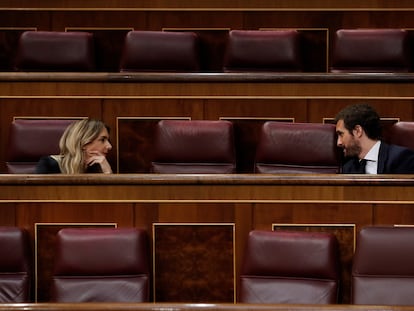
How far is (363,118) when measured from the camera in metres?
1.05

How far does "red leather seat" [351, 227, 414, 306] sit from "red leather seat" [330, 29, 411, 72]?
1.69ft

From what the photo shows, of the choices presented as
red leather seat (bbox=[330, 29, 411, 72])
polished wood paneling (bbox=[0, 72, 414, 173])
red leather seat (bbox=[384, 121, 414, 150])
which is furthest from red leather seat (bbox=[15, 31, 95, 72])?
red leather seat (bbox=[384, 121, 414, 150])

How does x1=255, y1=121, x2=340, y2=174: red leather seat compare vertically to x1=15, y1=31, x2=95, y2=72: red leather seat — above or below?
below

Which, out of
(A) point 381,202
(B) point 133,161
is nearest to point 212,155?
(B) point 133,161

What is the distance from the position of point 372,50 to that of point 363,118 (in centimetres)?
26

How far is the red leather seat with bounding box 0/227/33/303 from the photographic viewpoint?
0.86 meters

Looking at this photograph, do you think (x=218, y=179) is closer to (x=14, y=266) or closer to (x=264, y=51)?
(x=14, y=266)

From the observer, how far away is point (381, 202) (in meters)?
0.88

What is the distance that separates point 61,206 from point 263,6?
1.99ft

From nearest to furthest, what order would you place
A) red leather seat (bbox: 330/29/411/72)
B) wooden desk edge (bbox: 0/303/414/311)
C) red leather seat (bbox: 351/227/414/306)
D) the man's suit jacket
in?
wooden desk edge (bbox: 0/303/414/311), red leather seat (bbox: 351/227/414/306), the man's suit jacket, red leather seat (bbox: 330/29/411/72)

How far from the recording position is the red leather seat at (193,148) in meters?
1.06

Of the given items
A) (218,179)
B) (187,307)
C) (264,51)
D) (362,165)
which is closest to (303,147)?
(362,165)

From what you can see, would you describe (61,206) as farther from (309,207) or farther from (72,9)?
(72,9)

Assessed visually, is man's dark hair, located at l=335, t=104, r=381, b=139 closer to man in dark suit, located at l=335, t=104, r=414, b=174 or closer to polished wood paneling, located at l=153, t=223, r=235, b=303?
man in dark suit, located at l=335, t=104, r=414, b=174
